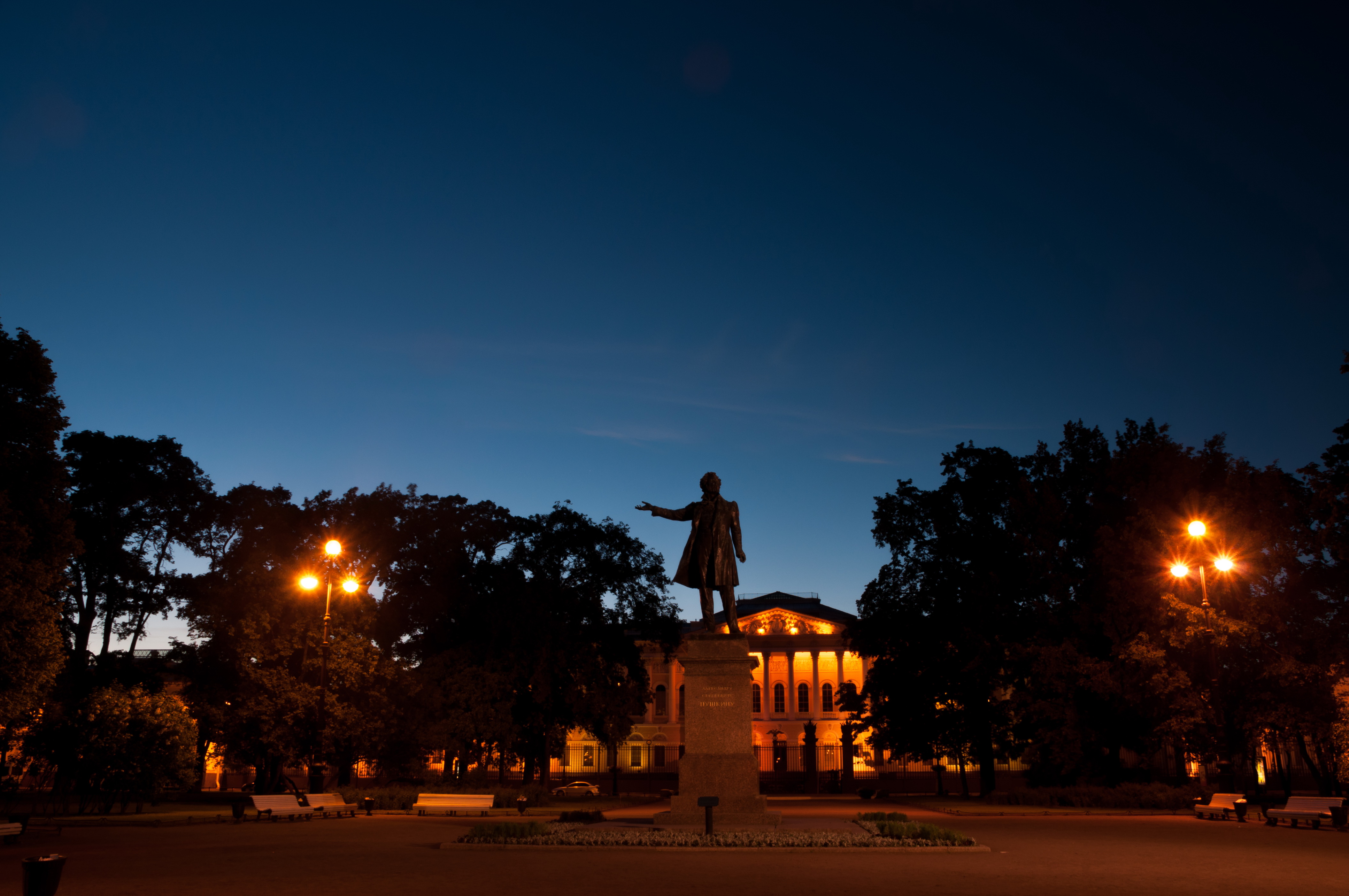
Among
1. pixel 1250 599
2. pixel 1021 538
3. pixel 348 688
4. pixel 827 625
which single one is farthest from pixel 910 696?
pixel 827 625

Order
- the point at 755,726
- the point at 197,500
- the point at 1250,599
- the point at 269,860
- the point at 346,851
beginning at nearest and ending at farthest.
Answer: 1. the point at 269,860
2. the point at 346,851
3. the point at 1250,599
4. the point at 197,500
5. the point at 755,726

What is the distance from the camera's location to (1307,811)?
1883 cm

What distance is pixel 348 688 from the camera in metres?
32.2

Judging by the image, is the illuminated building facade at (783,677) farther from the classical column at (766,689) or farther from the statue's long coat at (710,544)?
the statue's long coat at (710,544)

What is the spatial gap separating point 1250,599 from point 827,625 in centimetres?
5861

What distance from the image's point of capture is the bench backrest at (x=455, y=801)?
24.6 m

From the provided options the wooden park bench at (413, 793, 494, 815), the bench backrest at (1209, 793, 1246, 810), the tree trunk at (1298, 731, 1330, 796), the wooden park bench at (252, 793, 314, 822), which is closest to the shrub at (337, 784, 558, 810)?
the wooden park bench at (413, 793, 494, 815)

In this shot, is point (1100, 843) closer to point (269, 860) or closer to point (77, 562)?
point (269, 860)

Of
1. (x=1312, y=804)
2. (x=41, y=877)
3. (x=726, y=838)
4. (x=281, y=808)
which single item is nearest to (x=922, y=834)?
(x=726, y=838)

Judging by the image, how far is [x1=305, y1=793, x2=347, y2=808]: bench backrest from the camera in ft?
75.8

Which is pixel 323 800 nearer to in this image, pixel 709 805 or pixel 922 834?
pixel 709 805

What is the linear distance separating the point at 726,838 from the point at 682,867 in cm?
202

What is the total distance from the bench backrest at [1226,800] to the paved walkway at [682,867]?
3118 mm

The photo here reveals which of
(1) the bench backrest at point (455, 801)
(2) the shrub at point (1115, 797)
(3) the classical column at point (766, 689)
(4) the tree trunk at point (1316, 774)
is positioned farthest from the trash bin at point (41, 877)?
(3) the classical column at point (766, 689)
